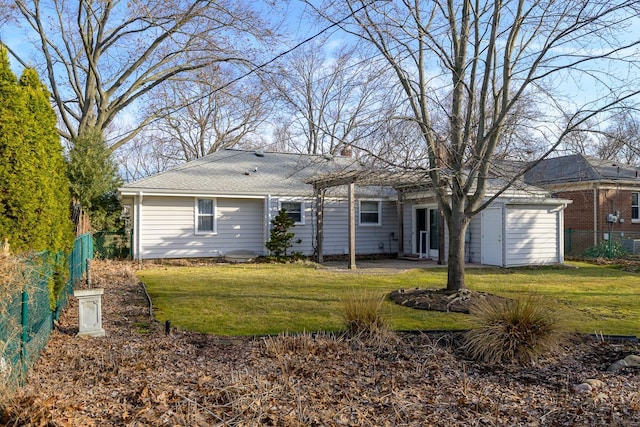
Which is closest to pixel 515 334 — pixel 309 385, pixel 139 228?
pixel 309 385

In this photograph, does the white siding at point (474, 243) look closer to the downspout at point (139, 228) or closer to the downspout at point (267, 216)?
the downspout at point (267, 216)

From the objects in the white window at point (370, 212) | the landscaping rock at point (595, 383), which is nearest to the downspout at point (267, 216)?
the white window at point (370, 212)

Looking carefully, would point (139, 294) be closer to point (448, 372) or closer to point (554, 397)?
point (448, 372)

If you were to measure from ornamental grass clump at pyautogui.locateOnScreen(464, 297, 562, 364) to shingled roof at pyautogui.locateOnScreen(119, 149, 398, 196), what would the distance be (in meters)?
10.6

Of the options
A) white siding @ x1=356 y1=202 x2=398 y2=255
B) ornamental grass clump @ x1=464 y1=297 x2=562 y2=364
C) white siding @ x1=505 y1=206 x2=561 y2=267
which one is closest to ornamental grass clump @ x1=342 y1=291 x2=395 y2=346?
ornamental grass clump @ x1=464 y1=297 x2=562 y2=364

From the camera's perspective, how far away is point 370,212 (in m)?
21.2

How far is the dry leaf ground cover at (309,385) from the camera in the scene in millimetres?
3855

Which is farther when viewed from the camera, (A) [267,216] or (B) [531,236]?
(A) [267,216]

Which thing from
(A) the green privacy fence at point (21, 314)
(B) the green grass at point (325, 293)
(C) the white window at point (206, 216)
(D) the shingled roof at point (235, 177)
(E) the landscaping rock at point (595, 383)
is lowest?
(B) the green grass at point (325, 293)

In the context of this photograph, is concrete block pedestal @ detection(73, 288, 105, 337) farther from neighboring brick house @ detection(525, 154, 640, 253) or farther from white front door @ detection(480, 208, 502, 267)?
neighboring brick house @ detection(525, 154, 640, 253)

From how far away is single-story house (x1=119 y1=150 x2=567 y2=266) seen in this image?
17.5 m

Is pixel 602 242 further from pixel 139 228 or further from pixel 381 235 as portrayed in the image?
pixel 139 228

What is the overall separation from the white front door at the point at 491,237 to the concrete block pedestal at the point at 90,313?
45.9ft

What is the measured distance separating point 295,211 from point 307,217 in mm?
539
